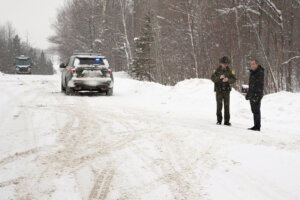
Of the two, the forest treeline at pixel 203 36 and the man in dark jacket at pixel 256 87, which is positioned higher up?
the forest treeline at pixel 203 36

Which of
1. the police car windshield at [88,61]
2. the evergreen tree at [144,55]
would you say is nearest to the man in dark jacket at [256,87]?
the police car windshield at [88,61]

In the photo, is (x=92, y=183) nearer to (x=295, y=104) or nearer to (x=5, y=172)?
(x=5, y=172)

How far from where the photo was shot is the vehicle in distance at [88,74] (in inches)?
504

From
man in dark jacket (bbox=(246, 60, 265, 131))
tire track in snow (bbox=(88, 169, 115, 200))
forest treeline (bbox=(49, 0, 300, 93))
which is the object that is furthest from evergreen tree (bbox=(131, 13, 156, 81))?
tire track in snow (bbox=(88, 169, 115, 200))

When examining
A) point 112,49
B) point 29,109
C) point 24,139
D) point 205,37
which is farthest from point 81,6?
point 24,139

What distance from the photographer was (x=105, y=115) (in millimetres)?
8258

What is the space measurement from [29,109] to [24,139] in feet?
12.1

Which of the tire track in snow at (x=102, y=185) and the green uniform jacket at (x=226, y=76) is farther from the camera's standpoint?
the green uniform jacket at (x=226, y=76)

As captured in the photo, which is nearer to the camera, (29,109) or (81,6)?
(29,109)

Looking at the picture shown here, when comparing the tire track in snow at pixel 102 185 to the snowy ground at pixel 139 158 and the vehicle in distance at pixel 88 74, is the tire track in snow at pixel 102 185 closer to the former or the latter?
the snowy ground at pixel 139 158

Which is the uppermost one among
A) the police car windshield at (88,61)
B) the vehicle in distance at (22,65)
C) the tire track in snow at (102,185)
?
the vehicle in distance at (22,65)

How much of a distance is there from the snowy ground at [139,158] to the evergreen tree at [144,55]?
74.4 feet

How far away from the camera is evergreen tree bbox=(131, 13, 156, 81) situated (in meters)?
30.4

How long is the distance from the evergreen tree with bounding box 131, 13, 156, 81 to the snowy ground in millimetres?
22669
